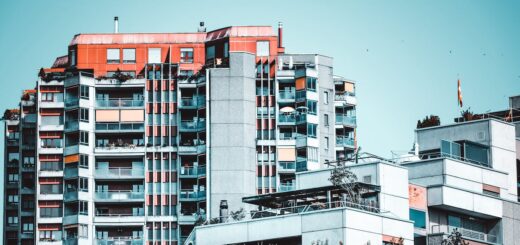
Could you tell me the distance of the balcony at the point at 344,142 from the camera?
159 metres

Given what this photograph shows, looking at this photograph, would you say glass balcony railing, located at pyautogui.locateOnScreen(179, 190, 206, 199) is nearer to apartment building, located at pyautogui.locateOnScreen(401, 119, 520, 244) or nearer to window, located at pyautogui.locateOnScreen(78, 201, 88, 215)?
window, located at pyautogui.locateOnScreen(78, 201, 88, 215)

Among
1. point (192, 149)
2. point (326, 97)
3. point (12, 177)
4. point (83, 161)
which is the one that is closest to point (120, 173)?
point (83, 161)

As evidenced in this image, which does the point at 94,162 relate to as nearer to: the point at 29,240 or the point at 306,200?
the point at 29,240

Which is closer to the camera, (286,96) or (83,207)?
(83,207)

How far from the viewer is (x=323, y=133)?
155875 mm

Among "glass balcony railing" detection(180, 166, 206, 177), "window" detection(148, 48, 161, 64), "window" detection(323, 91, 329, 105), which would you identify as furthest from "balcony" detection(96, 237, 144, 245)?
"window" detection(323, 91, 329, 105)

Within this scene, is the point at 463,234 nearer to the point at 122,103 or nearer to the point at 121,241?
the point at 121,241

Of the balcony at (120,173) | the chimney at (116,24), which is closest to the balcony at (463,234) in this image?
the balcony at (120,173)

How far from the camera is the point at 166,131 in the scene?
15638 cm

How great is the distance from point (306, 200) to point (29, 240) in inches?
2630

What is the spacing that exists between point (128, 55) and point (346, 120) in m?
23.6

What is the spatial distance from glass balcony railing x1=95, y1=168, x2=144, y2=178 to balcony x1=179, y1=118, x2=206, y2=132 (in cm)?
597

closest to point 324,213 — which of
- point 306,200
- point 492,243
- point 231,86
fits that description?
point 306,200

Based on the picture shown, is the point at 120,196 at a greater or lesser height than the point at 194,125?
lesser
